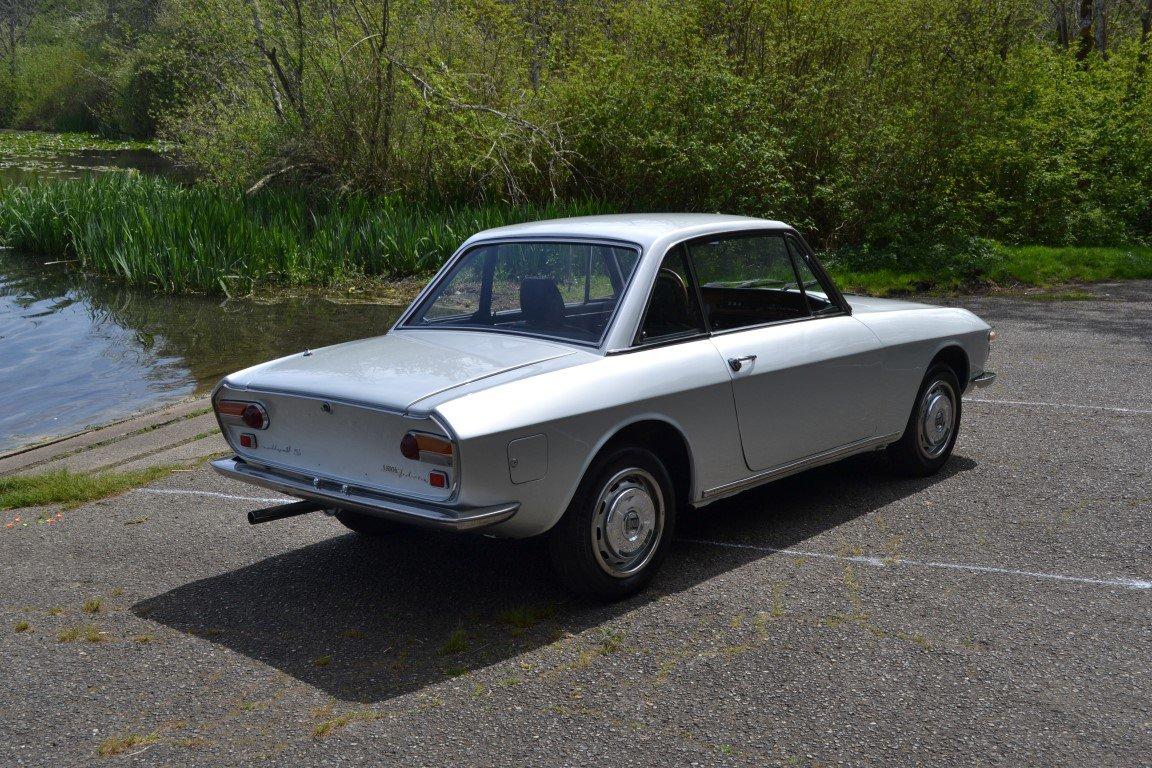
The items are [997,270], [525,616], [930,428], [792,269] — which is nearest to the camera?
[525,616]

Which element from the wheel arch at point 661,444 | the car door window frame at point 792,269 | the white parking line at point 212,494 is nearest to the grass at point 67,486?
the white parking line at point 212,494

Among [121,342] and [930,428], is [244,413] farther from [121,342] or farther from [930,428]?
[121,342]

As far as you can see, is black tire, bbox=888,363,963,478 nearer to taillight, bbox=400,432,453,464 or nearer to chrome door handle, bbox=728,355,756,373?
chrome door handle, bbox=728,355,756,373

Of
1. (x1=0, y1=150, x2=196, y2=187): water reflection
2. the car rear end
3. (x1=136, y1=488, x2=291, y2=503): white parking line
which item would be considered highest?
(x1=0, y1=150, x2=196, y2=187): water reflection

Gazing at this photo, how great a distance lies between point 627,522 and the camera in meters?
4.70

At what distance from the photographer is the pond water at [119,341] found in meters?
10.3

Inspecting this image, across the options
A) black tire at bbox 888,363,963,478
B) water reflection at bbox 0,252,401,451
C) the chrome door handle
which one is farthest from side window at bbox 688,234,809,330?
water reflection at bbox 0,252,401,451

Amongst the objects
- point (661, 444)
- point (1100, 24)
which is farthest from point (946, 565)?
point (1100, 24)

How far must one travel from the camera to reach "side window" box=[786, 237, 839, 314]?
597cm

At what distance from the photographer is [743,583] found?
4.97 metres

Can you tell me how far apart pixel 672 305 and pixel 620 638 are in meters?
1.57

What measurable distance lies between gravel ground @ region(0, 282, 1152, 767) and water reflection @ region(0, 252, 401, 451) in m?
4.12

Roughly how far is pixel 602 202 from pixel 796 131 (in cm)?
302

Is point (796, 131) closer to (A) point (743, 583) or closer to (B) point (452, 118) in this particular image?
(B) point (452, 118)
